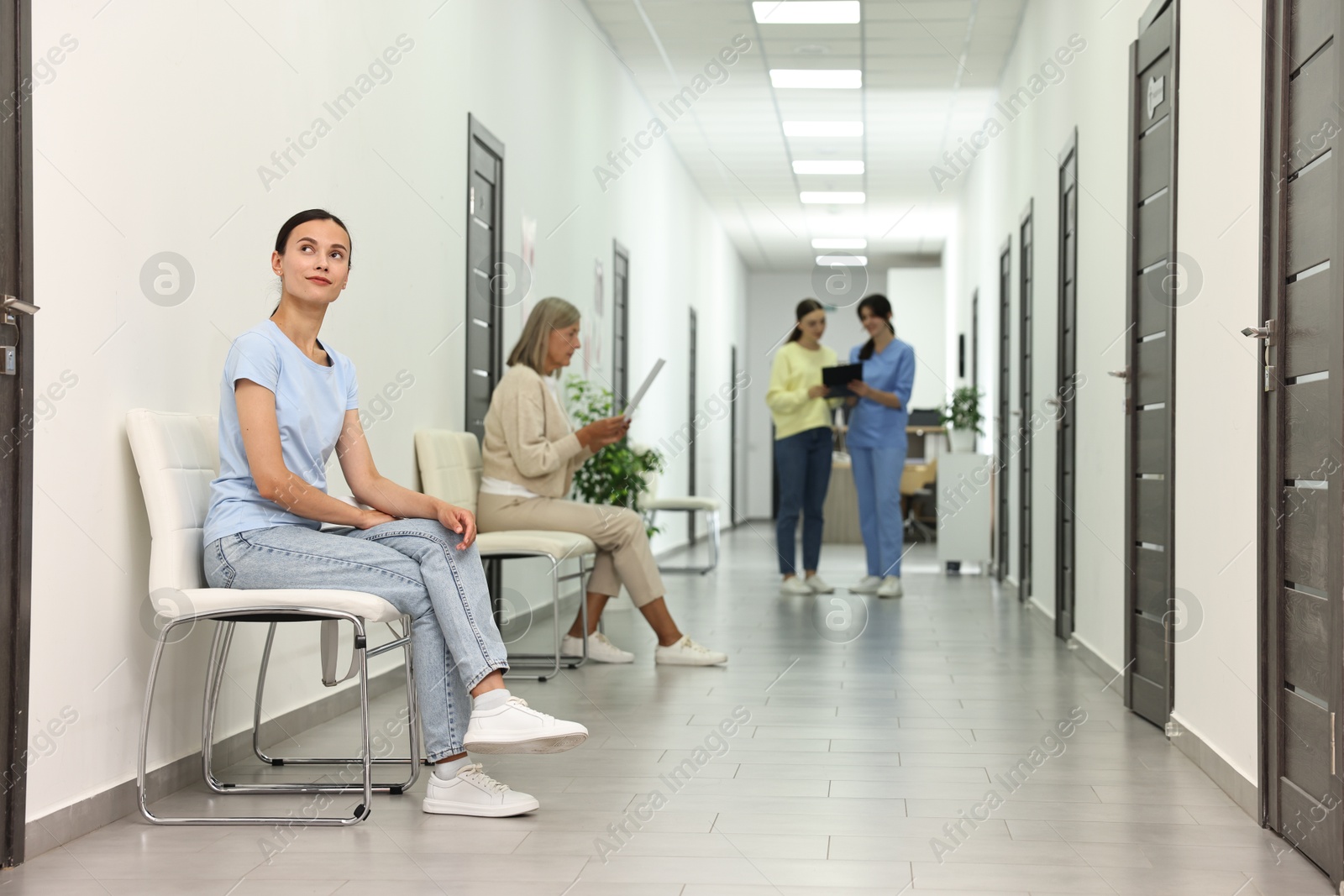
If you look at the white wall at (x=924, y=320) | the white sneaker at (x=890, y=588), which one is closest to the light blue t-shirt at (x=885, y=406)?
the white sneaker at (x=890, y=588)

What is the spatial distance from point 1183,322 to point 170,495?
92.1 inches

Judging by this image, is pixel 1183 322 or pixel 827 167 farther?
pixel 827 167

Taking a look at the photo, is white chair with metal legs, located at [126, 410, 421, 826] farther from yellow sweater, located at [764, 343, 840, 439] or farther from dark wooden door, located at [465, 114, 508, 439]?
yellow sweater, located at [764, 343, 840, 439]

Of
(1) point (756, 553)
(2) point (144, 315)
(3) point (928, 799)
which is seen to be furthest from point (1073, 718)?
(1) point (756, 553)

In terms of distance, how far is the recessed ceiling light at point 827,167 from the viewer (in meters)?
9.98

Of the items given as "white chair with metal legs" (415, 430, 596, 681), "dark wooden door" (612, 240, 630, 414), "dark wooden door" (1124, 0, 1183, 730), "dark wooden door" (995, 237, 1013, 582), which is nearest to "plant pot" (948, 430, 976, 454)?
"dark wooden door" (995, 237, 1013, 582)

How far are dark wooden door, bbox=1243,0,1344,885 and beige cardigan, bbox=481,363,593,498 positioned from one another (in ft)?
7.89

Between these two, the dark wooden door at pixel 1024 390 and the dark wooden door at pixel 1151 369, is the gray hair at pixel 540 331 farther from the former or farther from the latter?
the dark wooden door at pixel 1024 390

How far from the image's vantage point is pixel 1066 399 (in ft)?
16.5

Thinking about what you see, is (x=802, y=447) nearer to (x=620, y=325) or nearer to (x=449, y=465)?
(x=620, y=325)

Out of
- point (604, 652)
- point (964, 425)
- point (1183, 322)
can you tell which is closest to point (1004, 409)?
point (964, 425)

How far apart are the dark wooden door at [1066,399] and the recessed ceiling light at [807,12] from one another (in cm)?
166

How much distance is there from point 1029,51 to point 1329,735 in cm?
494

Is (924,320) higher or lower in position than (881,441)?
higher
